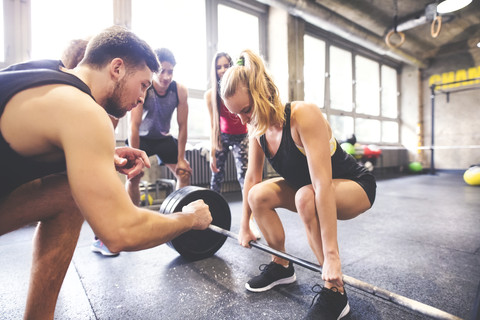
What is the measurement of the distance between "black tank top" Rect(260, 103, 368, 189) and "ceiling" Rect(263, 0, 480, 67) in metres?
3.62

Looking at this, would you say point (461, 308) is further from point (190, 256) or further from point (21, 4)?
point (21, 4)

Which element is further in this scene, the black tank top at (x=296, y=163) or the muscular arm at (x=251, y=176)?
the muscular arm at (x=251, y=176)

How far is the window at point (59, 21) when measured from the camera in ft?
9.60

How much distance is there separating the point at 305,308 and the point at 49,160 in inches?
39.7

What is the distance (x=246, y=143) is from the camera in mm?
2166

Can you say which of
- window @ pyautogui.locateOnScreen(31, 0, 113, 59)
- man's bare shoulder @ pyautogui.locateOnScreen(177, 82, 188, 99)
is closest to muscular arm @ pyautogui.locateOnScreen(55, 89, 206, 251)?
man's bare shoulder @ pyautogui.locateOnScreen(177, 82, 188, 99)

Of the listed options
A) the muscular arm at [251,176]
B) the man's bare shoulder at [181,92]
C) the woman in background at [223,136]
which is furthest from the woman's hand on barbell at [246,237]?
the man's bare shoulder at [181,92]

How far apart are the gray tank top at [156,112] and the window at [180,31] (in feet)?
5.96

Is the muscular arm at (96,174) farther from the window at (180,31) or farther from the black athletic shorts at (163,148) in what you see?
the window at (180,31)

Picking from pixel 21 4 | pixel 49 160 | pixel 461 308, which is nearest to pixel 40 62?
pixel 49 160

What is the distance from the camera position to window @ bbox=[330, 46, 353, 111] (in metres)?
6.32

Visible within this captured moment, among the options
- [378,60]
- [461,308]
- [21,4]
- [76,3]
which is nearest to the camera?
[461,308]

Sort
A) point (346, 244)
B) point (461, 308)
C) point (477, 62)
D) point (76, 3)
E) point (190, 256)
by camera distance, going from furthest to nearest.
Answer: point (477, 62), point (76, 3), point (346, 244), point (190, 256), point (461, 308)

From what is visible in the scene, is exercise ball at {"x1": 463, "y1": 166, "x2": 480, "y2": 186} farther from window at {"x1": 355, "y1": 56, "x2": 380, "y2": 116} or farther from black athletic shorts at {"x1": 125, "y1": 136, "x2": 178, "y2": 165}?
black athletic shorts at {"x1": 125, "y1": 136, "x2": 178, "y2": 165}
